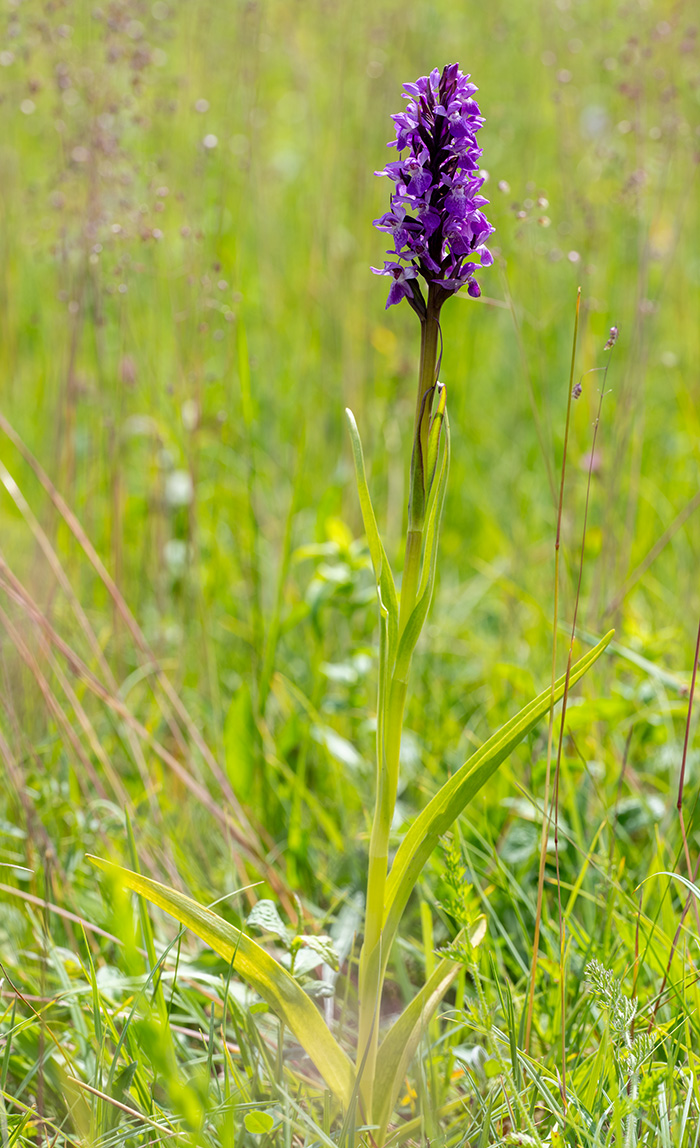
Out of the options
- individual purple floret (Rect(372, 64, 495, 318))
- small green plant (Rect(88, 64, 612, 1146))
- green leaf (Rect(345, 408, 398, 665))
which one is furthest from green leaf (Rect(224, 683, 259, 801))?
individual purple floret (Rect(372, 64, 495, 318))

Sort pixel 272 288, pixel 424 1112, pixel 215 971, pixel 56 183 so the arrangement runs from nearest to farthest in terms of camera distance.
Answer: pixel 424 1112
pixel 215 971
pixel 56 183
pixel 272 288

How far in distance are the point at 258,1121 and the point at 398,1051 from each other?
204mm

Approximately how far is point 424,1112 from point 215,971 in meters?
0.46

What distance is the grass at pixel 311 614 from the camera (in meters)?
1.20

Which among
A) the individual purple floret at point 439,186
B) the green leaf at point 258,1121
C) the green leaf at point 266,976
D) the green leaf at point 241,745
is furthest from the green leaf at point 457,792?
the green leaf at point 241,745

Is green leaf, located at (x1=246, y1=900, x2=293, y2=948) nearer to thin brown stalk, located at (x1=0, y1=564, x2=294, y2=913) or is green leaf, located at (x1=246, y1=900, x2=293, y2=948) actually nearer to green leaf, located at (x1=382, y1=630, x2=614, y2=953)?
green leaf, located at (x1=382, y1=630, x2=614, y2=953)

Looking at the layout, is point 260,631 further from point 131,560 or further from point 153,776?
point 131,560

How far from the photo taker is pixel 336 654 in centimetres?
241

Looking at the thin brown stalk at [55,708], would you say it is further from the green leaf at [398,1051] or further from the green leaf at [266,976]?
the green leaf at [398,1051]

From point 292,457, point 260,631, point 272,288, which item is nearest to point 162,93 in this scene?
point 272,288

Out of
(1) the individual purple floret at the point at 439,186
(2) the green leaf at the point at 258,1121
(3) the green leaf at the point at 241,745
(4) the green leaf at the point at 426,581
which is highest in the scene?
(1) the individual purple floret at the point at 439,186

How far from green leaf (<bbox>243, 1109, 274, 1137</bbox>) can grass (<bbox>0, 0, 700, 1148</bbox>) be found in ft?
0.14

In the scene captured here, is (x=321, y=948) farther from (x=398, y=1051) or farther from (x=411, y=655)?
(x=411, y=655)

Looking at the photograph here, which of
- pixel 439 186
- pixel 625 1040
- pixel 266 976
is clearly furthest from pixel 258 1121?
pixel 439 186
